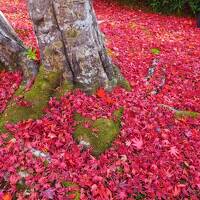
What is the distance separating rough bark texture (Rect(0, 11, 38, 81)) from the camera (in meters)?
6.11

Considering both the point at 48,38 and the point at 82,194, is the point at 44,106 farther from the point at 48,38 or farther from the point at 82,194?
the point at 82,194

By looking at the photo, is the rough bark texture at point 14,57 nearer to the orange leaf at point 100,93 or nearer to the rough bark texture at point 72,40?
the rough bark texture at point 72,40

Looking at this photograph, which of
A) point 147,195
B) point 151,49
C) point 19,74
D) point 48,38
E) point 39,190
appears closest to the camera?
point 39,190

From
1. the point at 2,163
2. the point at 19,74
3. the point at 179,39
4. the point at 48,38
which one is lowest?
the point at 179,39

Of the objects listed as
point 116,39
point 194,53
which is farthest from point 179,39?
point 116,39

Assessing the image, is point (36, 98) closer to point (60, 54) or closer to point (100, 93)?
point (60, 54)

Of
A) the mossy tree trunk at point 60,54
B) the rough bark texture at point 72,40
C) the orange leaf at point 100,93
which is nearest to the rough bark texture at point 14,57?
the mossy tree trunk at point 60,54

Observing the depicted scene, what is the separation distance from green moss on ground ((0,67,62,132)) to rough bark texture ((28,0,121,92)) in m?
0.20

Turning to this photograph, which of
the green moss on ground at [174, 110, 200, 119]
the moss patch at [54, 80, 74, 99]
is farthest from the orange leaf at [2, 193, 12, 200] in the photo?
the green moss on ground at [174, 110, 200, 119]

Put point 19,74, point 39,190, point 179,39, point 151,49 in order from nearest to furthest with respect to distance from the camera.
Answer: point 39,190, point 19,74, point 151,49, point 179,39

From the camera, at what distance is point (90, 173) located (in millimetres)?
4746

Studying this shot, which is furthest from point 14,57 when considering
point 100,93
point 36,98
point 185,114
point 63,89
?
point 185,114

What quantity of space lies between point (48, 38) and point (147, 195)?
10.4 feet

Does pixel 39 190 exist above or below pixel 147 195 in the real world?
above
